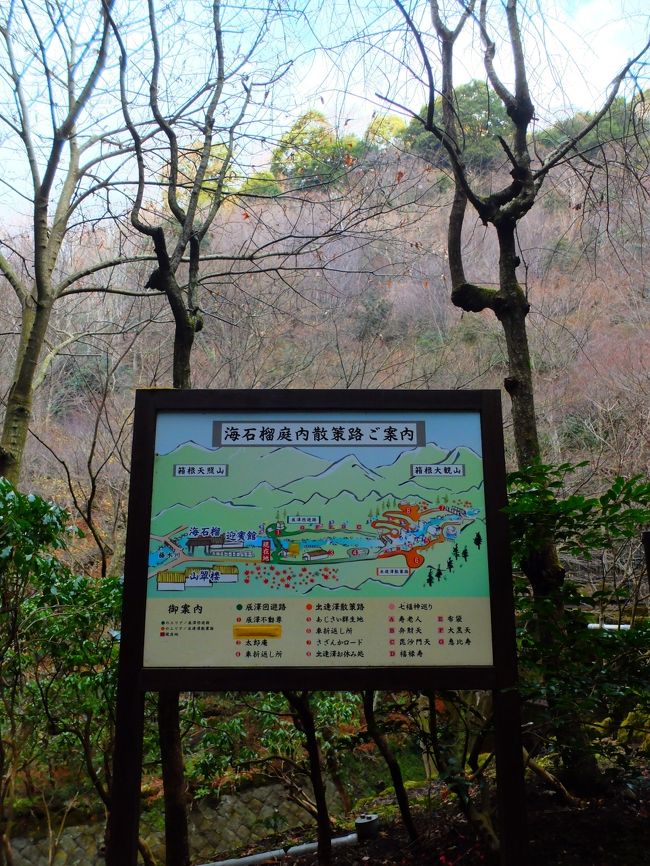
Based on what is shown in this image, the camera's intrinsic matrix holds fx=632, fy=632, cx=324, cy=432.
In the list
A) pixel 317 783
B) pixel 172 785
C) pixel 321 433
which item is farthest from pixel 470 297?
pixel 172 785

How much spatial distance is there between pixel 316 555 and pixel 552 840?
5.61 ft

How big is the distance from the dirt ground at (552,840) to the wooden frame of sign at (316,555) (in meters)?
0.64

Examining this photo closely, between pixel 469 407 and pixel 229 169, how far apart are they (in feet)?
10.3

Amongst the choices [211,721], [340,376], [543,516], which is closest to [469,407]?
[543,516]

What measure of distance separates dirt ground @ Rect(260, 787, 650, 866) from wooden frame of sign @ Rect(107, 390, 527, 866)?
2.10 ft

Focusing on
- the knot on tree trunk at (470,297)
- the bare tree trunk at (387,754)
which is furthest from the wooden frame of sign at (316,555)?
the knot on tree trunk at (470,297)

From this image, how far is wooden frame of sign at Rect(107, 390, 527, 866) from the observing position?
224cm

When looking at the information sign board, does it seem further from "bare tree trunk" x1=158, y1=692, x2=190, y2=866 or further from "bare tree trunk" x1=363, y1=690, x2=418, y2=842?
"bare tree trunk" x1=158, y1=692, x2=190, y2=866

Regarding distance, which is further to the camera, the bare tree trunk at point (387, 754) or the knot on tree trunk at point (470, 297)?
the knot on tree trunk at point (470, 297)

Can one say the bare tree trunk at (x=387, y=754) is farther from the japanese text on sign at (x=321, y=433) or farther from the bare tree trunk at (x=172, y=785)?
the japanese text on sign at (x=321, y=433)

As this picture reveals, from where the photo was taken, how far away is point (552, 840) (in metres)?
2.74

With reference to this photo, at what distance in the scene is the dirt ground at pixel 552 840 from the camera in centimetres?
262

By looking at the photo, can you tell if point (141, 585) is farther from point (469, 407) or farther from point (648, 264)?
point (648, 264)

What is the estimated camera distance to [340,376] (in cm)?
845
